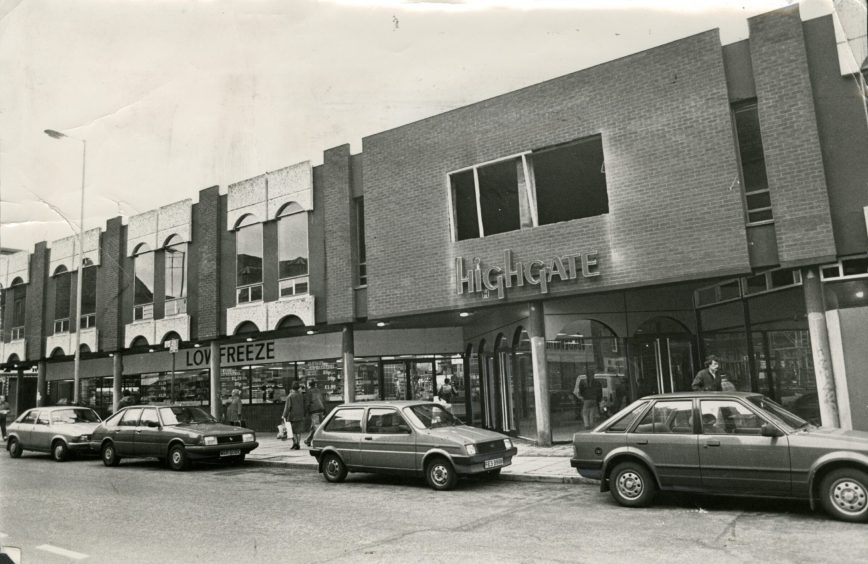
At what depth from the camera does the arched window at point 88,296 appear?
27.1 meters

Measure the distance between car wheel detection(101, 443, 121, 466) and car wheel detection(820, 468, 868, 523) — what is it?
14862 millimetres

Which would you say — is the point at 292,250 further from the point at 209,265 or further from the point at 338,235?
the point at 209,265

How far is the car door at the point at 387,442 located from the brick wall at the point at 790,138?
300 inches

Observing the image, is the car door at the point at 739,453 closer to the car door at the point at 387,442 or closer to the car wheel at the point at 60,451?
the car door at the point at 387,442

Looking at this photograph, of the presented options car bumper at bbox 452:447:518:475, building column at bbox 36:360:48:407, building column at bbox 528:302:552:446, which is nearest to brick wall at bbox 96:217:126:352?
building column at bbox 36:360:48:407

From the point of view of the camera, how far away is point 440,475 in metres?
10.7

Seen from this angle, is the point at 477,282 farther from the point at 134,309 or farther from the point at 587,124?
the point at 134,309

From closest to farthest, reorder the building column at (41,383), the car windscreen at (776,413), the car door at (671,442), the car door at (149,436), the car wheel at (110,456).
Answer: the car windscreen at (776,413)
the car door at (671,442)
the car door at (149,436)
the car wheel at (110,456)
the building column at (41,383)

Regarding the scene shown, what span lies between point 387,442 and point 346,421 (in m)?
1.14

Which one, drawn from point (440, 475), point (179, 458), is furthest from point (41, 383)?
point (440, 475)

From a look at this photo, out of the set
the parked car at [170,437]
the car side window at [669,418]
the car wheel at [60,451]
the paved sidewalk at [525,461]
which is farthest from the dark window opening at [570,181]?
the car wheel at [60,451]

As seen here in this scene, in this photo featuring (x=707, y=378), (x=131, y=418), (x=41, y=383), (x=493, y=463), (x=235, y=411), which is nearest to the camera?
(x=493, y=463)

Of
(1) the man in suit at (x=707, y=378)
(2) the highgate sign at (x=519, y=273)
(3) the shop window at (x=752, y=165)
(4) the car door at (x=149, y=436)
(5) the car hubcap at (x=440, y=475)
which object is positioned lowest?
(5) the car hubcap at (x=440, y=475)

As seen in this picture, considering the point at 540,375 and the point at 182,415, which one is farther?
the point at 182,415
